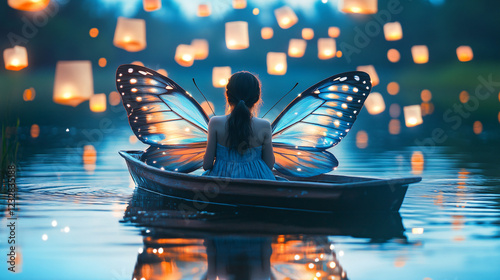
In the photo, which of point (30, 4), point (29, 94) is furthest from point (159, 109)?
point (29, 94)

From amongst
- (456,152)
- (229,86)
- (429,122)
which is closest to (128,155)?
(229,86)

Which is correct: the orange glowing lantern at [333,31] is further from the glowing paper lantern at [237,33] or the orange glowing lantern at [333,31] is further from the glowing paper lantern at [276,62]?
the glowing paper lantern at [237,33]

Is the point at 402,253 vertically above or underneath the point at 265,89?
underneath

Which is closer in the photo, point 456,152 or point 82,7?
point 456,152

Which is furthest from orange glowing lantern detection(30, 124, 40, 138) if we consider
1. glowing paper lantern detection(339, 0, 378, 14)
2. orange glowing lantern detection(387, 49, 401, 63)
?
orange glowing lantern detection(387, 49, 401, 63)

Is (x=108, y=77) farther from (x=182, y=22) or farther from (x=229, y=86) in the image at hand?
(x=229, y=86)

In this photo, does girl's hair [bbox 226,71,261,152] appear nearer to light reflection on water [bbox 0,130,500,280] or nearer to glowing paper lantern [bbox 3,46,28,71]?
light reflection on water [bbox 0,130,500,280]
